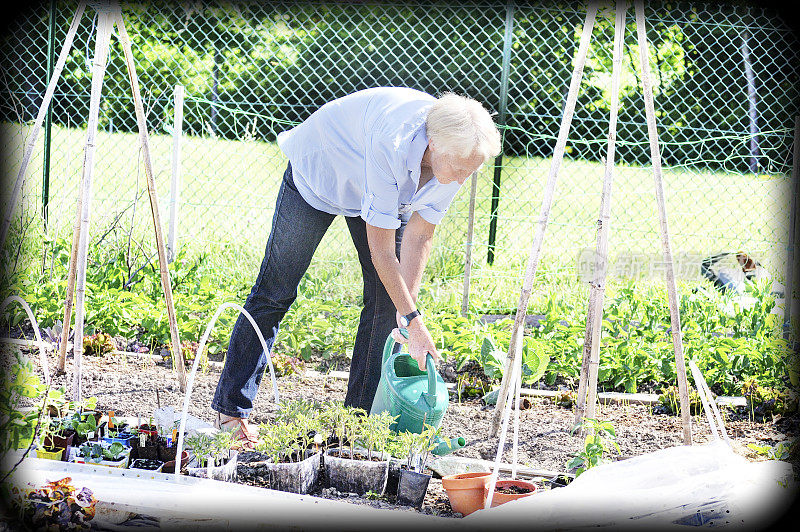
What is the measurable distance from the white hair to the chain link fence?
1.63m

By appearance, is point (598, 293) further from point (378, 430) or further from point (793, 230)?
point (793, 230)

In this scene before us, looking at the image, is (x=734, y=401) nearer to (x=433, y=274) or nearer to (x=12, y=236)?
(x=433, y=274)

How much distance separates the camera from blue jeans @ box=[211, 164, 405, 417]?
242cm

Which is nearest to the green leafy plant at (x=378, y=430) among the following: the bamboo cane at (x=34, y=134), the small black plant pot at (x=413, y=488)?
the small black plant pot at (x=413, y=488)

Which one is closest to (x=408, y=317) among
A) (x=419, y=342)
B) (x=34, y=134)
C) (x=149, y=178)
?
(x=419, y=342)

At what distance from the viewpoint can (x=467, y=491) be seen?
6.48 ft

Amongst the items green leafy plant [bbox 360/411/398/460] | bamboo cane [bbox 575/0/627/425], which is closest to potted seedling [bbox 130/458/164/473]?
green leafy plant [bbox 360/411/398/460]

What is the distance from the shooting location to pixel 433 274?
471cm

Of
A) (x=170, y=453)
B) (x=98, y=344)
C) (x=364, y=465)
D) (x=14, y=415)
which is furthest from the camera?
(x=98, y=344)

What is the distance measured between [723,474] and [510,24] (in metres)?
3.08

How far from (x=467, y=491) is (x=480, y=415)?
1003 millimetres

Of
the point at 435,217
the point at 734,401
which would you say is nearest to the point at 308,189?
the point at 435,217

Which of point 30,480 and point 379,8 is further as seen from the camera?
point 379,8

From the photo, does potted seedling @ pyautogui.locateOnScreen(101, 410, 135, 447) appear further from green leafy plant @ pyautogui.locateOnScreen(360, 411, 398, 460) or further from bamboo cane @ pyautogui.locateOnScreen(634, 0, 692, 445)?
bamboo cane @ pyautogui.locateOnScreen(634, 0, 692, 445)
